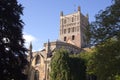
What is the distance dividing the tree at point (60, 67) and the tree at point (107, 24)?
2531 centimetres

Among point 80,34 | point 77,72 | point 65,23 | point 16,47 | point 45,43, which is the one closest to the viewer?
point 16,47

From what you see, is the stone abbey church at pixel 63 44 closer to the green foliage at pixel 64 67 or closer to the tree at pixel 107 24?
the green foliage at pixel 64 67

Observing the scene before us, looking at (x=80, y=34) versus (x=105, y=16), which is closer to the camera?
(x=105, y=16)

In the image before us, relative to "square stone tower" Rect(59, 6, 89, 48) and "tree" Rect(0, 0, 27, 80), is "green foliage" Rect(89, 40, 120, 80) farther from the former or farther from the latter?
"square stone tower" Rect(59, 6, 89, 48)

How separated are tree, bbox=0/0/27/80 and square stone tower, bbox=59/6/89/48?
67724mm

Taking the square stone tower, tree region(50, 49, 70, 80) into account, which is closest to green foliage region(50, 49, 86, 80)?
tree region(50, 49, 70, 80)

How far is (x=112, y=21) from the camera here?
23359mm

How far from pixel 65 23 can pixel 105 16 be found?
3088 inches

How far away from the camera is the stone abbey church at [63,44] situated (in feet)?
233

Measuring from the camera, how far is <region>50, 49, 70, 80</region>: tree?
165 feet

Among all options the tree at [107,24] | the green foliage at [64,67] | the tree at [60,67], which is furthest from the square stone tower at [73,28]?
the tree at [107,24]

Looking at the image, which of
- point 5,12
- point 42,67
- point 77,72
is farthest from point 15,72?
point 42,67

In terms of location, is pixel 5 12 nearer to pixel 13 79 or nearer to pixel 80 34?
pixel 13 79

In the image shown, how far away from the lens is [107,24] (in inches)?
Result: 934
